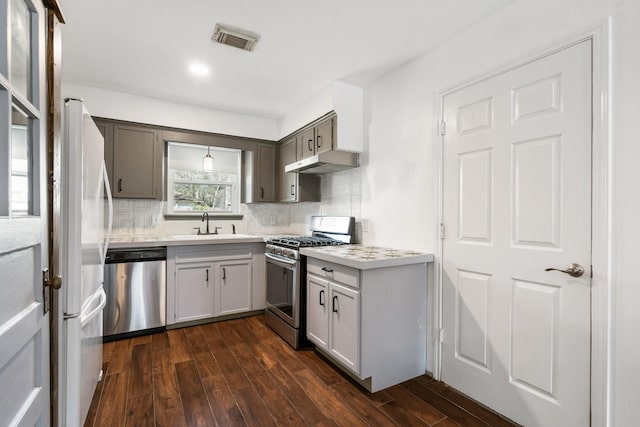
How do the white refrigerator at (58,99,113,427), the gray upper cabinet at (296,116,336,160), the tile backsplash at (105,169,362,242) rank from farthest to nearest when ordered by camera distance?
1. the tile backsplash at (105,169,362,242)
2. the gray upper cabinet at (296,116,336,160)
3. the white refrigerator at (58,99,113,427)

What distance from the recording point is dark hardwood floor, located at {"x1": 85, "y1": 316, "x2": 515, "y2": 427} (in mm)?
1773

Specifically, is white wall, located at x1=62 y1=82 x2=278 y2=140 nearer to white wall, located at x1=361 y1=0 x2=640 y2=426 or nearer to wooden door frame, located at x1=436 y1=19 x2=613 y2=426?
white wall, located at x1=361 y1=0 x2=640 y2=426

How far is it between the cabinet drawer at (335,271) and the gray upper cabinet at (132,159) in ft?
6.85

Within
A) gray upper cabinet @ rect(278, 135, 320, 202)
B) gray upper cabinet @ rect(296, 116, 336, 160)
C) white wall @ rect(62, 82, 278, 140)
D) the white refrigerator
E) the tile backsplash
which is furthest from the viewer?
gray upper cabinet @ rect(278, 135, 320, 202)

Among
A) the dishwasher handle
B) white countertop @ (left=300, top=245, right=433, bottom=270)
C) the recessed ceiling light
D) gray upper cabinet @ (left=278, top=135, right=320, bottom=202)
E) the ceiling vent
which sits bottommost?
the dishwasher handle

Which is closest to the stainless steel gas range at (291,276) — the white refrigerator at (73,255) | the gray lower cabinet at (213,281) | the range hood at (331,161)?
the gray lower cabinet at (213,281)

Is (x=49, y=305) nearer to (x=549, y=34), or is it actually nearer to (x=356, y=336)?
(x=356, y=336)

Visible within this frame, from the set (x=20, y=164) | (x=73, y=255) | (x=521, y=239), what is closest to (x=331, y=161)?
(x=521, y=239)

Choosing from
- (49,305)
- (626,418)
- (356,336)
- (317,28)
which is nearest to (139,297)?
(49,305)

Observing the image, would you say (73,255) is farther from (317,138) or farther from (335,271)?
(317,138)

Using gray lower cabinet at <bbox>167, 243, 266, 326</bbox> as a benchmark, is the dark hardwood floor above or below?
below

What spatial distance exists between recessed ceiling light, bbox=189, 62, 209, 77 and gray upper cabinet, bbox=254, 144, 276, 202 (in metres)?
1.32

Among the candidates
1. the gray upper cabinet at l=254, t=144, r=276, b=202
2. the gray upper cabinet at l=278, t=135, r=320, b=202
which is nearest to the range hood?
the gray upper cabinet at l=278, t=135, r=320, b=202

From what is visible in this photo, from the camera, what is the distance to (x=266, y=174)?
4070 mm
